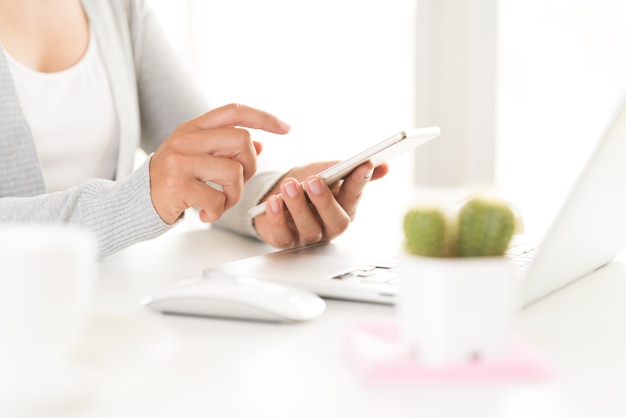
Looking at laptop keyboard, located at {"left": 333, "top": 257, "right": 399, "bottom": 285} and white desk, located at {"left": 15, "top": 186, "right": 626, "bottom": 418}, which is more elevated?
white desk, located at {"left": 15, "top": 186, "right": 626, "bottom": 418}

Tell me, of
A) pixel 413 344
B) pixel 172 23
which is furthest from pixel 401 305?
pixel 172 23

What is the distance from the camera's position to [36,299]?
35 cm

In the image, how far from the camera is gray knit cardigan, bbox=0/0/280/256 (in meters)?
0.87

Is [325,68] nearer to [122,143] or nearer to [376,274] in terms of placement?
→ [122,143]

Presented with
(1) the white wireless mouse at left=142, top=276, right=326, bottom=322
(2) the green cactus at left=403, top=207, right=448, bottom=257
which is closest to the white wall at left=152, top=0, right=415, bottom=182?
(1) the white wireless mouse at left=142, top=276, right=326, bottom=322

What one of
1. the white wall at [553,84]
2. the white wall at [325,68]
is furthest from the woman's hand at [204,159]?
the white wall at [325,68]

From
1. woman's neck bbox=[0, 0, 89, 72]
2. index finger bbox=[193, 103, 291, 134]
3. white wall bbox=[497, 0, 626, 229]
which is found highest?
woman's neck bbox=[0, 0, 89, 72]

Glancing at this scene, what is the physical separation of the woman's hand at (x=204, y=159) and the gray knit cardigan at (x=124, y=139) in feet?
0.09

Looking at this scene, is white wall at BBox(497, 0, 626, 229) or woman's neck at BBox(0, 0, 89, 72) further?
white wall at BBox(497, 0, 626, 229)

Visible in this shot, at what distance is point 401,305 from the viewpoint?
1.38 ft

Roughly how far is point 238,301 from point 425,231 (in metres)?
0.20

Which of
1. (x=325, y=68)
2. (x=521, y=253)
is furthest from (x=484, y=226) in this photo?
(x=325, y=68)

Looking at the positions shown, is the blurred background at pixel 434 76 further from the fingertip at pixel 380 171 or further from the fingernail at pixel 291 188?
the fingernail at pixel 291 188

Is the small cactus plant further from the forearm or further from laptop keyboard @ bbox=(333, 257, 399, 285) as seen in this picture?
the forearm
